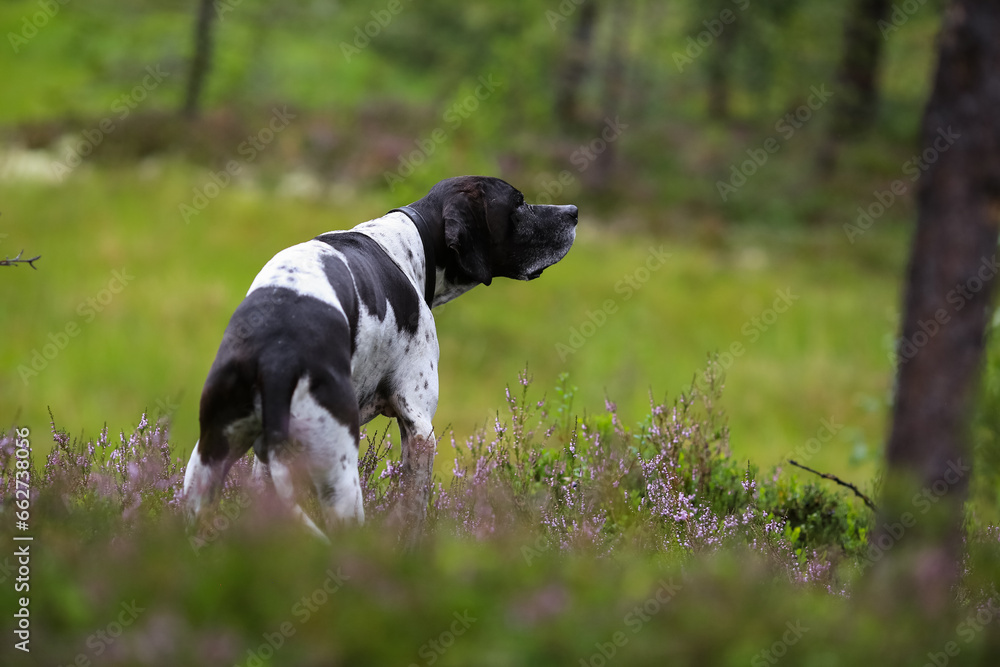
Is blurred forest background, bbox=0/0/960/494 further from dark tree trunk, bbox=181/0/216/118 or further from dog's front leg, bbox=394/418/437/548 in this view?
dog's front leg, bbox=394/418/437/548

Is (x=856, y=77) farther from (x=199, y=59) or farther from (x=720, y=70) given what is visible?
(x=199, y=59)

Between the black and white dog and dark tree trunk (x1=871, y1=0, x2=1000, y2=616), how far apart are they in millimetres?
1755

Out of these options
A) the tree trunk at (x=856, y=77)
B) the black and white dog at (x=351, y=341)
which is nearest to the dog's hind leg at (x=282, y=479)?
the black and white dog at (x=351, y=341)

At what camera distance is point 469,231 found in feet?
13.0

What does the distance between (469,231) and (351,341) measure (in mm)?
1049

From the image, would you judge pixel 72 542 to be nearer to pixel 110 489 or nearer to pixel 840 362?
pixel 110 489

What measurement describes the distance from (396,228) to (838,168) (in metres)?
19.6

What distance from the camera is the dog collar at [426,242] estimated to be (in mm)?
3896

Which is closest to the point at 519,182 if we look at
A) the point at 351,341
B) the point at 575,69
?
the point at 575,69

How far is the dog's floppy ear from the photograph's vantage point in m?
3.94

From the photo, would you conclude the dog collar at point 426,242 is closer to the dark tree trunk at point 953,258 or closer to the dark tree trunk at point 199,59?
the dark tree trunk at point 953,258

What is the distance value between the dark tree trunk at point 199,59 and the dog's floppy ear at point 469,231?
54.3 ft

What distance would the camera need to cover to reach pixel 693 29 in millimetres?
20250

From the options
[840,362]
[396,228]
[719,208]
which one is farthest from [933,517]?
[719,208]
